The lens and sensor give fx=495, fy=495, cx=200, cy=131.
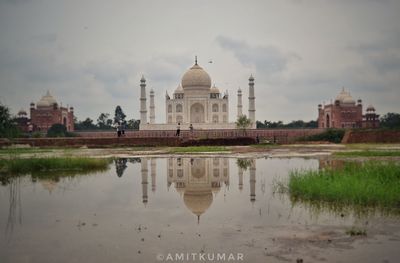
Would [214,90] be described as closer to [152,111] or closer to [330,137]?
[152,111]

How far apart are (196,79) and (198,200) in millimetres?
40621

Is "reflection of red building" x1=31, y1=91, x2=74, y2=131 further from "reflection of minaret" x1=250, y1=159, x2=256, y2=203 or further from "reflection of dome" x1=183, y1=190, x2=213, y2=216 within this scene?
"reflection of dome" x1=183, y1=190, x2=213, y2=216

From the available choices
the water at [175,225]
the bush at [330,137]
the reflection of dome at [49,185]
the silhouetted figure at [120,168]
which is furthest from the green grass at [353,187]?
the bush at [330,137]

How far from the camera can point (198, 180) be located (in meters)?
9.63

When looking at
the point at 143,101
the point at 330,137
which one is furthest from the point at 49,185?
the point at 143,101

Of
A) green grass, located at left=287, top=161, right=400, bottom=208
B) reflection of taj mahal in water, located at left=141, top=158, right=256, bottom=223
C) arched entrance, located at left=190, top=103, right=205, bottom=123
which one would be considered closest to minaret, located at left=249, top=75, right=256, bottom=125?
arched entrance, located at left=190, top=103, right=205, bottom=123

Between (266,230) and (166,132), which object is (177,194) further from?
(166,132)

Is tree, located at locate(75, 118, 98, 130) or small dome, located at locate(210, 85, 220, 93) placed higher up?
small dome, located at locate(210, 85, 220, 93)

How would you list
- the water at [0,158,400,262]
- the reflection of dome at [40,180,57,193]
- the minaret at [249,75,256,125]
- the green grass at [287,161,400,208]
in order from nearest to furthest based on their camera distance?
the water at [0,158,400,262]
the green grass at [287,161,400,208]
the reflection of dome at [40,180,57,193]
the minaret at [249,75,256,125]

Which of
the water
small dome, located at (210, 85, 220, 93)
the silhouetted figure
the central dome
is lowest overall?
the water

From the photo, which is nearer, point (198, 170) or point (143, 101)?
point (198, 170)

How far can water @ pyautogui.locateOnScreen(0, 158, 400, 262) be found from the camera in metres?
4.43

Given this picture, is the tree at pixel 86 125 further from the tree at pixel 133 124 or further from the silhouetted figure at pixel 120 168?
the silhouetted figure at pixel 120 168

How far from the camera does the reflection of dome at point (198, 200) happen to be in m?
6.55
